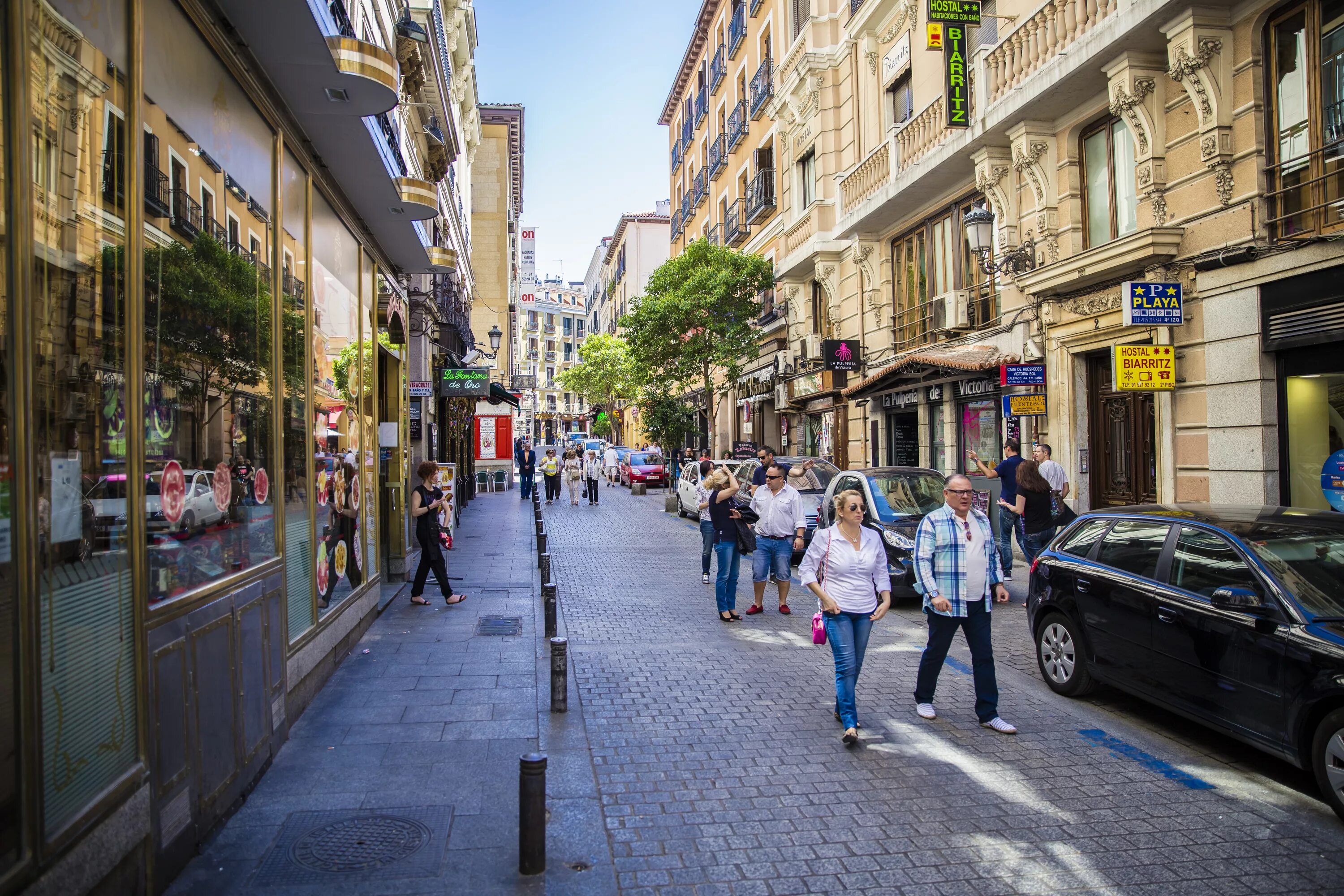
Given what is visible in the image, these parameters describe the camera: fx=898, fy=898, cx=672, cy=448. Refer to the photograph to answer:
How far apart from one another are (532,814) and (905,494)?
9058 mm

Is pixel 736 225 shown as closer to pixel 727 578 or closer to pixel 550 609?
pixel 727 578

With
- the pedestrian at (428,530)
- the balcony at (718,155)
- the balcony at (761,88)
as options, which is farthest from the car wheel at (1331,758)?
A: the balcony at (718,155)

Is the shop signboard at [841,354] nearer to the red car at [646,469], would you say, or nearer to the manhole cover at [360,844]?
the red car at [646,469]

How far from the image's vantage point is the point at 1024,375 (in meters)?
14.6

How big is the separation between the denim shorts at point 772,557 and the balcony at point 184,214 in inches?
277

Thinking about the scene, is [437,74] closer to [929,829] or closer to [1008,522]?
[1008,522]

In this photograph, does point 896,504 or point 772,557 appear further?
point 896,504

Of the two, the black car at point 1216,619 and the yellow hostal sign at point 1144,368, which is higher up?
the yellow hostal sign at point 1144,368

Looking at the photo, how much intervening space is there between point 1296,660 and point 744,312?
25165mm

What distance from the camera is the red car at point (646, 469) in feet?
121

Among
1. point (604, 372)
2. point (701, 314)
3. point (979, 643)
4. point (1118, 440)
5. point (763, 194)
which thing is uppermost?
point (763, 194)

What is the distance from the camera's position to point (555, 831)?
14.7 ft

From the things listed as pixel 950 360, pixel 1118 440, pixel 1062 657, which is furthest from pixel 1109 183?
pixel 1062 657

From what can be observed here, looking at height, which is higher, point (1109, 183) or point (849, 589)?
point (1109, 183)
